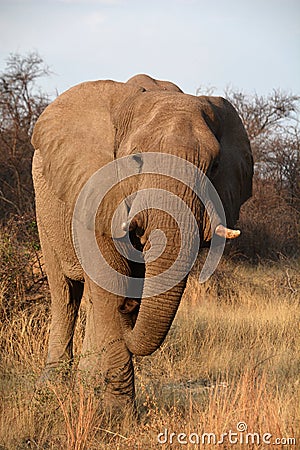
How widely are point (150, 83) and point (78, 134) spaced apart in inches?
21.9

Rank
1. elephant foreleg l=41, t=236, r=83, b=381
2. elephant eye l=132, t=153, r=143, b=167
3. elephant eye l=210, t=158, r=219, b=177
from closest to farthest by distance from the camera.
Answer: elephant eye l=132, t=153, r=143, b=167 → elephant eye l=210, t=158, r=219, b=177 → elephant foreleg l=41, t=236, r=83, b=381

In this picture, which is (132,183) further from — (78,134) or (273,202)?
(273,202)

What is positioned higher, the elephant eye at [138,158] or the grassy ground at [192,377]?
the elephant eye at [138,158]

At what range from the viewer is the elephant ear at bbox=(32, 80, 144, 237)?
4.84 m

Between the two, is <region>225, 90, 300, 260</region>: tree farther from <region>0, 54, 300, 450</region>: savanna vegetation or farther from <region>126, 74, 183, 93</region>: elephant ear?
<region>126, 74, 183, 93</region>: elephant ear

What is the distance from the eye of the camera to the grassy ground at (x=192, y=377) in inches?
156

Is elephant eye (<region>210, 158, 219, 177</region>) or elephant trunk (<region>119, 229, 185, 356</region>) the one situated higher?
elephant eye (<region>210, 158, 219, 177</region>)

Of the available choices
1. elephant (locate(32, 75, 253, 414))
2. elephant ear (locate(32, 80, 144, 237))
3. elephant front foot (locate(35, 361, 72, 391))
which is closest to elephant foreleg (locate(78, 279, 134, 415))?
elephant (locate(32, 75, 253, 414))

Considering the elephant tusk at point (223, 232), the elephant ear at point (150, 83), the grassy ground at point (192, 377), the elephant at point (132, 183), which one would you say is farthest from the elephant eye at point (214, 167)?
the grassy ground at point (192, 377)

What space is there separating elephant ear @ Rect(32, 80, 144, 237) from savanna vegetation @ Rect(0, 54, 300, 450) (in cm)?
110

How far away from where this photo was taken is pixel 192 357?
6.54 metres

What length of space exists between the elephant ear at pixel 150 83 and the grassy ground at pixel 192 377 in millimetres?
1746

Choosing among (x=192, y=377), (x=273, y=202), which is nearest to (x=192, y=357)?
(x=192, y=377)

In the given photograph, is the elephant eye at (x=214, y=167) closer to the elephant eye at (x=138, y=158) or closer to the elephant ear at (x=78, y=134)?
the elephant eye at (x=138, y=158)
